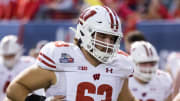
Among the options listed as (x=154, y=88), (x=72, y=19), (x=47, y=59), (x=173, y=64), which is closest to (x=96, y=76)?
(x=47, y=59)

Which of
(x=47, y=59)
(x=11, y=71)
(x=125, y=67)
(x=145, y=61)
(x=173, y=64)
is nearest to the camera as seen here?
(x=47, y=59)

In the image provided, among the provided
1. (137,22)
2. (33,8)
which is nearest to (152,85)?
(137,22)

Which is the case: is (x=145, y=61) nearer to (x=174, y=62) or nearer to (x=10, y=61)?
(x=174, y=62)

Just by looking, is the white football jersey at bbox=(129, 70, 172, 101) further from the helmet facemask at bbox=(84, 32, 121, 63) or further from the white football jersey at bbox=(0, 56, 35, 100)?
the helmet facemask at bbox=(84, 32, 121, 63)

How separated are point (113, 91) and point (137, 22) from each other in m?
4.67

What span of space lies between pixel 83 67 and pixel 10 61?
323 cm

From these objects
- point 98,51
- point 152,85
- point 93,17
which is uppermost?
point 93,17

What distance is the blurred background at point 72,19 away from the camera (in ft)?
28.1

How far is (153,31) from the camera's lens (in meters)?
8.59

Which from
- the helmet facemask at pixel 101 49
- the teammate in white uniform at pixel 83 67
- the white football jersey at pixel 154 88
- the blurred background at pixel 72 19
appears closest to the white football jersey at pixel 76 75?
the teammate in white uniform at pixel 83 67

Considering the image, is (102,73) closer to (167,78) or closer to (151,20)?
(167,78)

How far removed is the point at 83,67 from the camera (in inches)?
160

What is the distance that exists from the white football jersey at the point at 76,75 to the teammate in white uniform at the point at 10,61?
113 inches

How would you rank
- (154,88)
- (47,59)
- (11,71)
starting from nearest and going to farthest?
1. (47,59)
2. (154,88)
3. (11,71)
